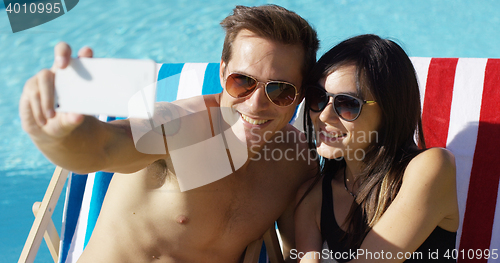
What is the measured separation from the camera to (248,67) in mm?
1655

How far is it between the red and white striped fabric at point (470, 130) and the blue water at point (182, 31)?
3.18m

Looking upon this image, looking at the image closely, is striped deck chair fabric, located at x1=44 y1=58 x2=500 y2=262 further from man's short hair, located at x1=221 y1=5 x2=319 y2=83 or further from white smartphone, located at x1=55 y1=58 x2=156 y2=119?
white smartphone, located at x1=55 y1=58 x2=156 y2=119

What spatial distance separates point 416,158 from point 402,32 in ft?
15.7

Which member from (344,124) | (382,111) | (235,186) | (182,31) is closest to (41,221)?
(235,186)

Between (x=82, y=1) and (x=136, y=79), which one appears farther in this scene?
(x=82, y=1)

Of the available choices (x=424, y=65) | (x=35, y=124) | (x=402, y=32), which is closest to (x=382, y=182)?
(x=424, y=65)

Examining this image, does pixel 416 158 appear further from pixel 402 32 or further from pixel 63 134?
pixel 402 32

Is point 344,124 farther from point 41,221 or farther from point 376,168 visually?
point 41,221

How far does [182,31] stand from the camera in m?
6.38

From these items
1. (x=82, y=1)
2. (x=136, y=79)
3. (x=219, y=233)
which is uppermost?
(x=136, y=79)

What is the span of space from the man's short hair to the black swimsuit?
568mm

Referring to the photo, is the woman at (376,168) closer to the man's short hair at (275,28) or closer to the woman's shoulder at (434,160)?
the woman's shoulder at (434,160)

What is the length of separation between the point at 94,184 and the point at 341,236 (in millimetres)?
1700

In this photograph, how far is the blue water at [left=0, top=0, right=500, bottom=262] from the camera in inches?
219
